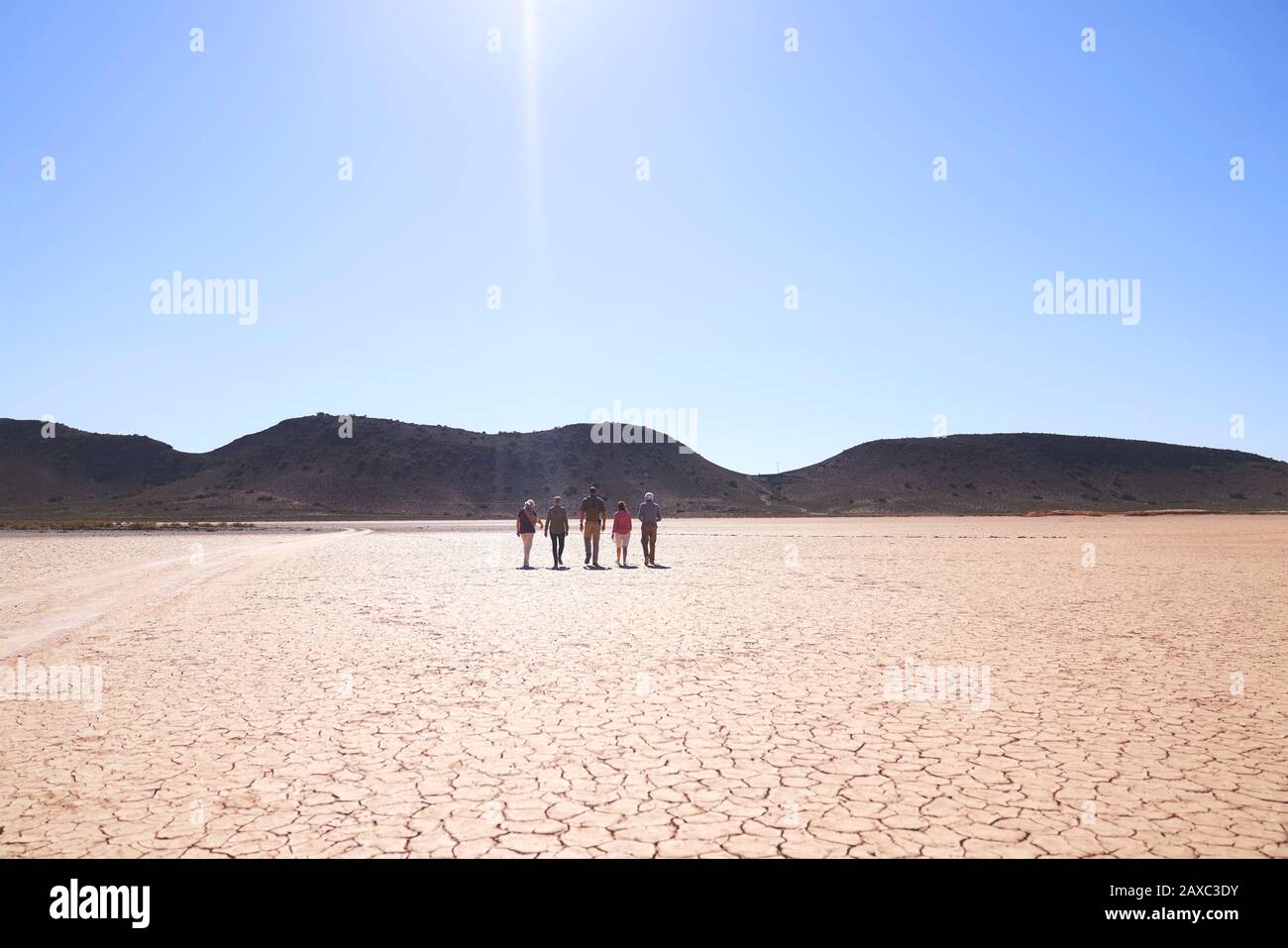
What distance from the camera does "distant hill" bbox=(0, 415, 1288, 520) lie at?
10550cm

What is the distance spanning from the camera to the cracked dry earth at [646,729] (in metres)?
4.24

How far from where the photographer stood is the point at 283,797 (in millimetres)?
4723

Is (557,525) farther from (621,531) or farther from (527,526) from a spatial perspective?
(621,531)

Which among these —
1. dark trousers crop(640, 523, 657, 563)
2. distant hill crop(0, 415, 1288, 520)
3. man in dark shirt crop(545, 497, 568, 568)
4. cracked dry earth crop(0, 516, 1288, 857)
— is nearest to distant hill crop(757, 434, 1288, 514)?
distant hill crop(0, 415, 1288, 520)

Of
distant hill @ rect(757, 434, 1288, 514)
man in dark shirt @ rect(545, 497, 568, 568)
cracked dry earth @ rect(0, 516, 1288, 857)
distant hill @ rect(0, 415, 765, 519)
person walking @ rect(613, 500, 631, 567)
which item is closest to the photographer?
cracked dry earth @ rect(0, 516, 1288, 857)

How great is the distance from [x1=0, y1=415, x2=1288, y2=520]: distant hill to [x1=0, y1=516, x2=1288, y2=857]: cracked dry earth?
8339cm

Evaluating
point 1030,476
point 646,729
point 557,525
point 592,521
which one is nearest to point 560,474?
point 1030,476

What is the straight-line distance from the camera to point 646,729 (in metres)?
6.24

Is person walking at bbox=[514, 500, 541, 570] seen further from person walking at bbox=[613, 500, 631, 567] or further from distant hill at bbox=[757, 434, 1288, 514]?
distant hill at bbox=[757, 434, 1288, 514]

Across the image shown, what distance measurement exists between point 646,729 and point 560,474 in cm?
11099
